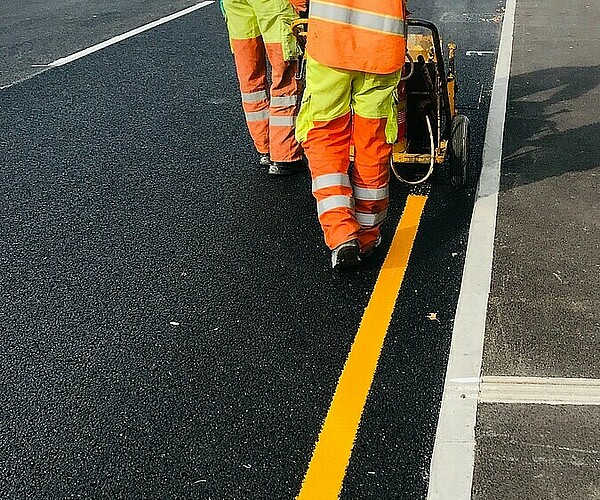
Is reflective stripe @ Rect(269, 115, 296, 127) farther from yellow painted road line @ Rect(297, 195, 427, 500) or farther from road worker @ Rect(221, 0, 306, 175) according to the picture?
yellow painted road line @ Rect(297, 195, 427, 500)

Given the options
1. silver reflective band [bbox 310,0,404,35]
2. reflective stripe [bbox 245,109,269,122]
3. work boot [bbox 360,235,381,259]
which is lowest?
work boot [bbox 360,235,381,259]

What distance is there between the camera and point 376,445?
3.44 metres

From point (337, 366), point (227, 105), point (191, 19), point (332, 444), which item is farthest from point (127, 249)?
point (191, 19)

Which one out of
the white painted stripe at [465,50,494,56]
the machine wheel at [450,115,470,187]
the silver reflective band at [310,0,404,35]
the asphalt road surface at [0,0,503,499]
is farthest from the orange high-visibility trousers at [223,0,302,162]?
the white painted stripe at [465,50,494,56]

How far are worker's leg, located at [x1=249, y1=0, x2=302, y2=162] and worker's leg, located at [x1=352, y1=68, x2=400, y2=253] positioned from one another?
129 centimetres

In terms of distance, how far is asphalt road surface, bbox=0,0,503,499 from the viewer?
3.38 meters

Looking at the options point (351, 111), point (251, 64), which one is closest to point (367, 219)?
point (351, 111)

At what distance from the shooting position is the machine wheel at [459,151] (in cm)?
582

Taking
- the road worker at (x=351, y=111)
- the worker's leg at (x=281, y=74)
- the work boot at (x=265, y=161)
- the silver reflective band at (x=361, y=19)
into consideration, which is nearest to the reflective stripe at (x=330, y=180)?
the road worker at (x=351, y=111)

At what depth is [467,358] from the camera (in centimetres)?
400

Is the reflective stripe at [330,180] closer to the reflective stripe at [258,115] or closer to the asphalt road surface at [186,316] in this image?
the asphalt road surface at [186,316]

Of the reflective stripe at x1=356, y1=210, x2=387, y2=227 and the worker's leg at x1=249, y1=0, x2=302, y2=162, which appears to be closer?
the reflective stripe at x1=356, y1=210, x2=387, y2=227

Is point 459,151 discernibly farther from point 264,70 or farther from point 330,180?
point 264,70

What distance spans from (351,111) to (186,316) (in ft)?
5.07
